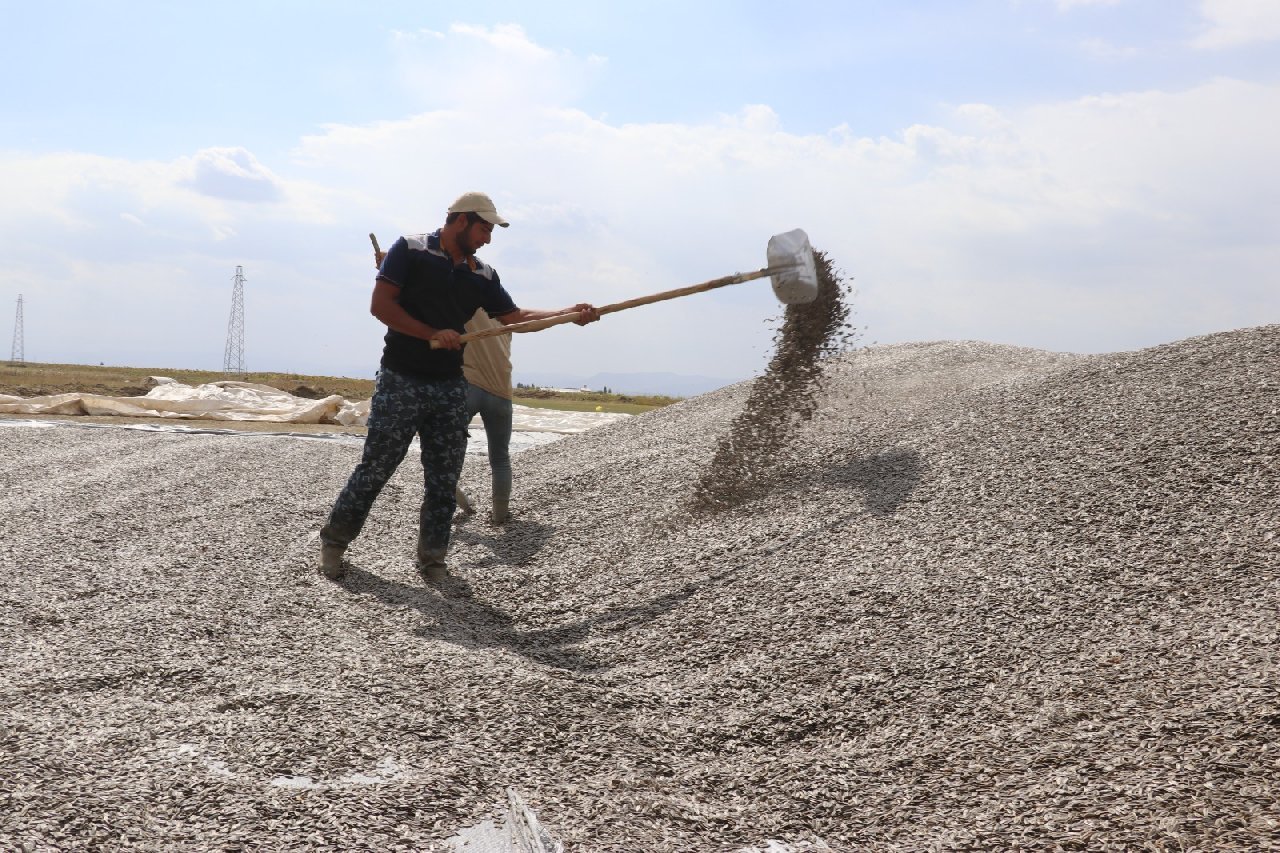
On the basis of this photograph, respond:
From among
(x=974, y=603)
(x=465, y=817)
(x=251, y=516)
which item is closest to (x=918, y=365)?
(x=974, y=603)

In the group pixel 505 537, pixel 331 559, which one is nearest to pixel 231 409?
pixel 505 537

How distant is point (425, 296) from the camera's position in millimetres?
4750

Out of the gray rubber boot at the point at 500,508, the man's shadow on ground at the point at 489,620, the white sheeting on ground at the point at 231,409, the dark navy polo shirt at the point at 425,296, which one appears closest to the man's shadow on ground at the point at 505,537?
the gray rubber boot at the point at 500,508

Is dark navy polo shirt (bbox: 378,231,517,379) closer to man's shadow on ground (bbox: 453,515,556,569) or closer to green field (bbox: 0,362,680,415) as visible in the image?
man's shadow on ground (bbox: 453,515,556,569)

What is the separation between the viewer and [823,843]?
8.60ft

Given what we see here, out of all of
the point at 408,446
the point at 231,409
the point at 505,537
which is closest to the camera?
the point at 408,446

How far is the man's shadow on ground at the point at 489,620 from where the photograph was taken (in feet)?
13.4

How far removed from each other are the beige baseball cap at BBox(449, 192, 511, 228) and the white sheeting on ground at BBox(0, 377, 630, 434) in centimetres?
817

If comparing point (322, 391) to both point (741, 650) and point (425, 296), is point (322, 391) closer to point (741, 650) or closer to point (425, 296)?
point (425, 296)

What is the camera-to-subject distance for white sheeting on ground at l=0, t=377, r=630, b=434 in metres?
13.3

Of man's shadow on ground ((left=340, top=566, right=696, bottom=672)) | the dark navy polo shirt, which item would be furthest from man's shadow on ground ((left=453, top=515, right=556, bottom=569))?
the dark navy polo shirt

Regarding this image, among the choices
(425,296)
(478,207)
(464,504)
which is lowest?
(464,504)

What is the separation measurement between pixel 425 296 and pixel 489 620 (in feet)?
5.08

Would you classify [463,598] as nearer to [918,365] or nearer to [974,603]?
[974,603]
